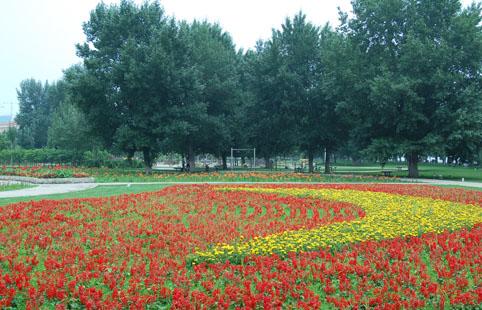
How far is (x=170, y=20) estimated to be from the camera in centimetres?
3753

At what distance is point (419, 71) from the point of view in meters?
30.4

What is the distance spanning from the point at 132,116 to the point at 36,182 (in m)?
12.4

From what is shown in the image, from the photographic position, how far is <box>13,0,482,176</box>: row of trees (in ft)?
98.5

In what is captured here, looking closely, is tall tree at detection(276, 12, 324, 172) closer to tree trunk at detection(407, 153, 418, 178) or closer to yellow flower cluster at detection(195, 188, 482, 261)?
tree trunk at detection(407, 153, 418, 178)

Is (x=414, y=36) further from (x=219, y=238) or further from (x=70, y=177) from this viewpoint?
(x=219, y=238)

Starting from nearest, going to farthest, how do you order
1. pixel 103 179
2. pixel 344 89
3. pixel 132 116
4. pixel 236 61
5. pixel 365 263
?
pixel 365 263 → pixel 103 179 → pixel 344 89 → pixel 132 116 → pixel 236 61

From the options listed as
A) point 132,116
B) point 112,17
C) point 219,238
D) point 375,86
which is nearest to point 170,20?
point 112,17

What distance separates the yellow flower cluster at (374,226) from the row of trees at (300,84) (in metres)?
15.7

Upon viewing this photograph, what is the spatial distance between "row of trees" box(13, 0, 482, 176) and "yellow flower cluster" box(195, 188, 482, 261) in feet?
51.5

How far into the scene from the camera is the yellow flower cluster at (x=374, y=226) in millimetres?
8312

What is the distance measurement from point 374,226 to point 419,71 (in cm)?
2297

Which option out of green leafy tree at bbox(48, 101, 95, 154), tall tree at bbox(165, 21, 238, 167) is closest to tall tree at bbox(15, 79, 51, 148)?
green leafy tree at bbox(48, 101, 95, 154)

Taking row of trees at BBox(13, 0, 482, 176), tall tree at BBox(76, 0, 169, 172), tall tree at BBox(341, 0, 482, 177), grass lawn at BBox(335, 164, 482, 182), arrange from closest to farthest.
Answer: tall tree at BBox(341, 0, 482, 177), row of trees at BBox(13, 0, 482, 176), grass lawn at BBox(335, 164, 482, 182), tall tree at BBox(76, 0, 169, 172)

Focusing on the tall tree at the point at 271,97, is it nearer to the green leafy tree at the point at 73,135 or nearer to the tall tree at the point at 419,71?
the tall tree at the point at 419,71
